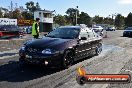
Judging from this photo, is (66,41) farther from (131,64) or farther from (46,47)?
(131,64)

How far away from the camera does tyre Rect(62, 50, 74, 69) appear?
9017 millimetres

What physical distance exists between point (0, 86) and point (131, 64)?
5813 mm

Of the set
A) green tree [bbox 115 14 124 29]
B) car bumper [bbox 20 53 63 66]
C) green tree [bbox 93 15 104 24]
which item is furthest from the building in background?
green tree [bbox 115 14 124 29]

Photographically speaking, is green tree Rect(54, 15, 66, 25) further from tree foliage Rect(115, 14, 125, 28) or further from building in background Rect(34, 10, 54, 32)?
tree foliage Rect(115, 14, 125, 28)

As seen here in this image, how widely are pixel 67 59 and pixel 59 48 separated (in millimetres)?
671

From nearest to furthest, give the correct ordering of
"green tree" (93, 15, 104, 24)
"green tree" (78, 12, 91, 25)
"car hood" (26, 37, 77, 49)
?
"car hood" (26, 37, 77, 49)
"green tree" (78, 12, 91, 25)
"green tree" (93, 15, 104, 24)

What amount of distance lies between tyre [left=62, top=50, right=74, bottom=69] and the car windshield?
0.95 metres

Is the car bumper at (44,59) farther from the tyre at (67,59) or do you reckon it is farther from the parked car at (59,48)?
the tyre at (67,59)

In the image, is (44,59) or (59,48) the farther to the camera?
(59,48)

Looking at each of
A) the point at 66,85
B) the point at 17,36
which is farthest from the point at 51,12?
the point at 66,85

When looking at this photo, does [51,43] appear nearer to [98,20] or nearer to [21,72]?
[21,72]

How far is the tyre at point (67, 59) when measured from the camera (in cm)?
902

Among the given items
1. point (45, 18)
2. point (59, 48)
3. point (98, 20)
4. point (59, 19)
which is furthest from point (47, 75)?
point (98, 20)

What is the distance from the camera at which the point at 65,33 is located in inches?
415
